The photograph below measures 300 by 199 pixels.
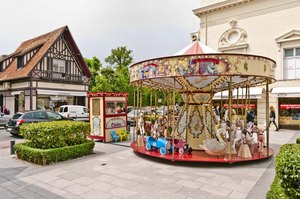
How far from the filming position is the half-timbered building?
2491cm

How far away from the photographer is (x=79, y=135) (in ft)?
31.1

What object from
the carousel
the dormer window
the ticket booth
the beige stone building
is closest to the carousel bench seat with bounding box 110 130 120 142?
the ticket booth

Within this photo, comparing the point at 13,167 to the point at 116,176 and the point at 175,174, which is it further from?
the point at 175,174

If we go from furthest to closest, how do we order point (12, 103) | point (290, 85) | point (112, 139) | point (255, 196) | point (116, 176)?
point (12, 103) → point (290, 85) → point (112, 139) → point (116, 176) → point (255, 196)

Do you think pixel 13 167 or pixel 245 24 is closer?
pixel 13 167

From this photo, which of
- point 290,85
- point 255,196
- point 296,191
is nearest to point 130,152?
point 255,196

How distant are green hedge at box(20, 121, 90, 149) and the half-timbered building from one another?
17381 millimetres

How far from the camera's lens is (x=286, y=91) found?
17672 millimetres

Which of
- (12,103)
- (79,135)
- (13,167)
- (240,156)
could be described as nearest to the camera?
(13,167)

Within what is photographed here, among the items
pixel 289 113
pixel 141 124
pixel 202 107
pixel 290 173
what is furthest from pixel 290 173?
pixel 289 113

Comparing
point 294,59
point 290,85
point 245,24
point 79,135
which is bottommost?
point 79,135

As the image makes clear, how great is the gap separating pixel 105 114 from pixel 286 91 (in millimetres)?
13606

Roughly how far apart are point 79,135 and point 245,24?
17.5 meters

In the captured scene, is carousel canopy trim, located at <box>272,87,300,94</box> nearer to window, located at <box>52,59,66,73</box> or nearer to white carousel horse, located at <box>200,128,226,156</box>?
white carousel horse, located at <box>200,128,226,156</box>
